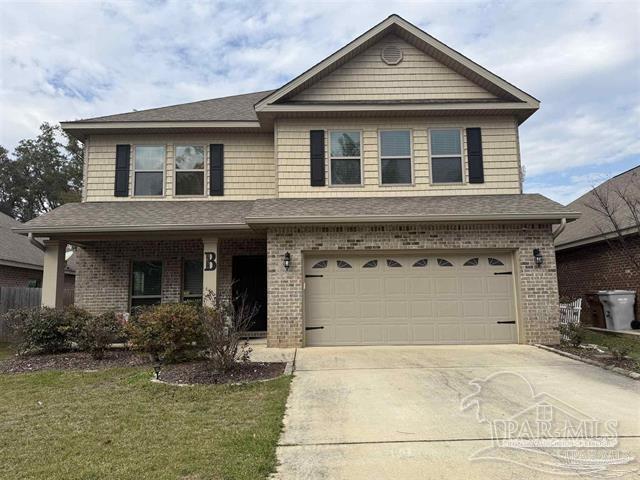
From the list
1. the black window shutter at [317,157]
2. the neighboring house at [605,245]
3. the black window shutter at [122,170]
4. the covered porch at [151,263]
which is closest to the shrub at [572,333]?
the neighboring house at [605,245]

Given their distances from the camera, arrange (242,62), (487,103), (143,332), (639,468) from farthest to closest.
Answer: (242,62) → (487,103) → (143,332) → (639,468)

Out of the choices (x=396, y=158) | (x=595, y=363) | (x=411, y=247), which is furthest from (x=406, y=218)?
(x=595, y=363)

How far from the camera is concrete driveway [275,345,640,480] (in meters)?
3.69

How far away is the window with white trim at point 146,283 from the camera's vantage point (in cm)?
1186

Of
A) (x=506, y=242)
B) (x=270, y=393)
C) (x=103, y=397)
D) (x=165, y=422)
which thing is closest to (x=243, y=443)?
(x=165, y=422)

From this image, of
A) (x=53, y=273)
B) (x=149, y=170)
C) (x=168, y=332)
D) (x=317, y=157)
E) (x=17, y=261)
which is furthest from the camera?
(x=17, y=261)

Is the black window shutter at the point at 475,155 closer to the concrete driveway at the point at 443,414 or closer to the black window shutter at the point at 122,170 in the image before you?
the concrete driveway at the point at 443,414

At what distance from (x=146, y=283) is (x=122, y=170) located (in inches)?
120

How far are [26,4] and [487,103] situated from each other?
10.7 meters

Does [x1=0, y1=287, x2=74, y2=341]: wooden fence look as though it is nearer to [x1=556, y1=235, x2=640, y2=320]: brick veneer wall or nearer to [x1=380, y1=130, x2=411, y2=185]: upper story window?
[x1=380, y1=130, x2=411, y2=185]: upper story window

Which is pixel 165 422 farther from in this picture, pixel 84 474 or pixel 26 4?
pixel 26 4

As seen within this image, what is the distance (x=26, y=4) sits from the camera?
9.70 meters

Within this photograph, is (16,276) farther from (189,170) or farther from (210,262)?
(210,262)

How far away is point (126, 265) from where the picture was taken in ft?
38.6
